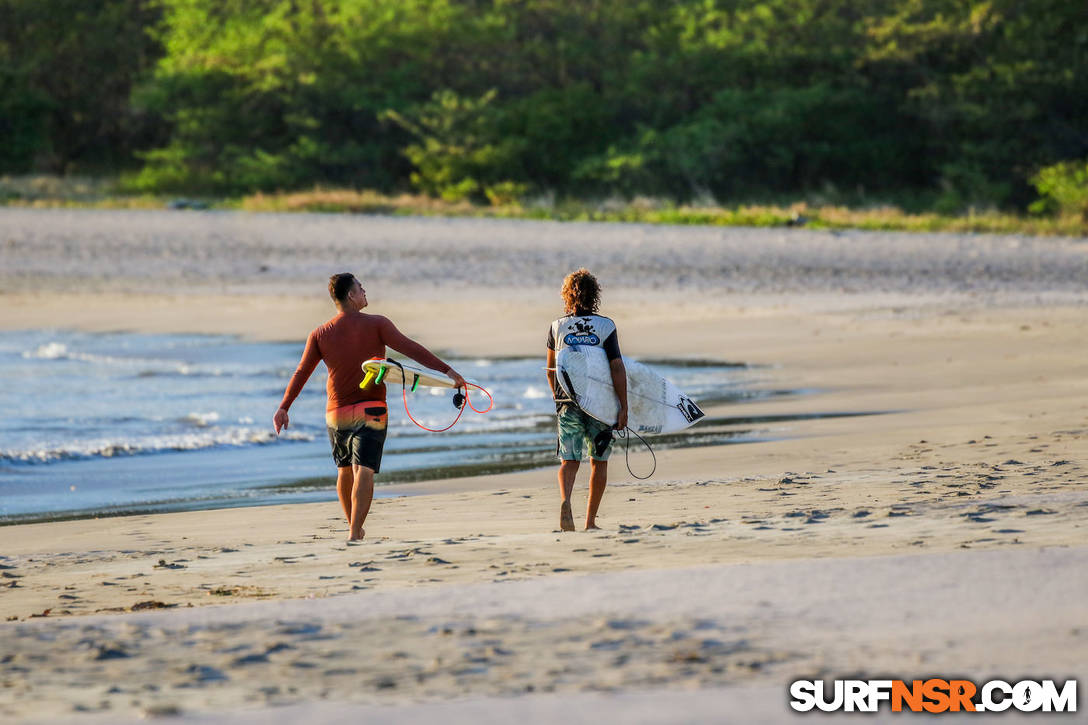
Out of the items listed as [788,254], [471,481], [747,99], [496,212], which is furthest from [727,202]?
[471,481]

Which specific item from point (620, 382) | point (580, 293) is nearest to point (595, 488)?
point (620, 382)


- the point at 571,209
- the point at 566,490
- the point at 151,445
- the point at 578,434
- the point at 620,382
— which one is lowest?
the point at 566,490

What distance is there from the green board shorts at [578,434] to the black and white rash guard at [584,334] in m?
0.11

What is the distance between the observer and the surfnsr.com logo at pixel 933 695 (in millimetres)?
4359

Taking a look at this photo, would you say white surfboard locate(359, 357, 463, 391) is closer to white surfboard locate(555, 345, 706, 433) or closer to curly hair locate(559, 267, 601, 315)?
white surfboard locate(555, 345, 706, 433)

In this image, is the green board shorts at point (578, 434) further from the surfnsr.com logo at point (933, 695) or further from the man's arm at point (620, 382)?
the surfnsr.com logo at point (933, 695)

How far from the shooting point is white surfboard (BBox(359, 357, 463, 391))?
7691 mm

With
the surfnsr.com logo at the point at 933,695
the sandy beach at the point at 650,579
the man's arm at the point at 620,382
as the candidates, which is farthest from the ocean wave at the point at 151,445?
the surfnsr.com logo at the point at 933,695

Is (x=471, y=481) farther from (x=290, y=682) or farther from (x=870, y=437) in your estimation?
(x=290, y=682)

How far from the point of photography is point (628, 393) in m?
8.13

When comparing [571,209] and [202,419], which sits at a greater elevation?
[571,209]

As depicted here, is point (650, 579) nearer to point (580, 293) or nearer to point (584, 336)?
point (584, 336)

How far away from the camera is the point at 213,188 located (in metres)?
57.8

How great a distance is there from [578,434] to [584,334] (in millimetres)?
526
